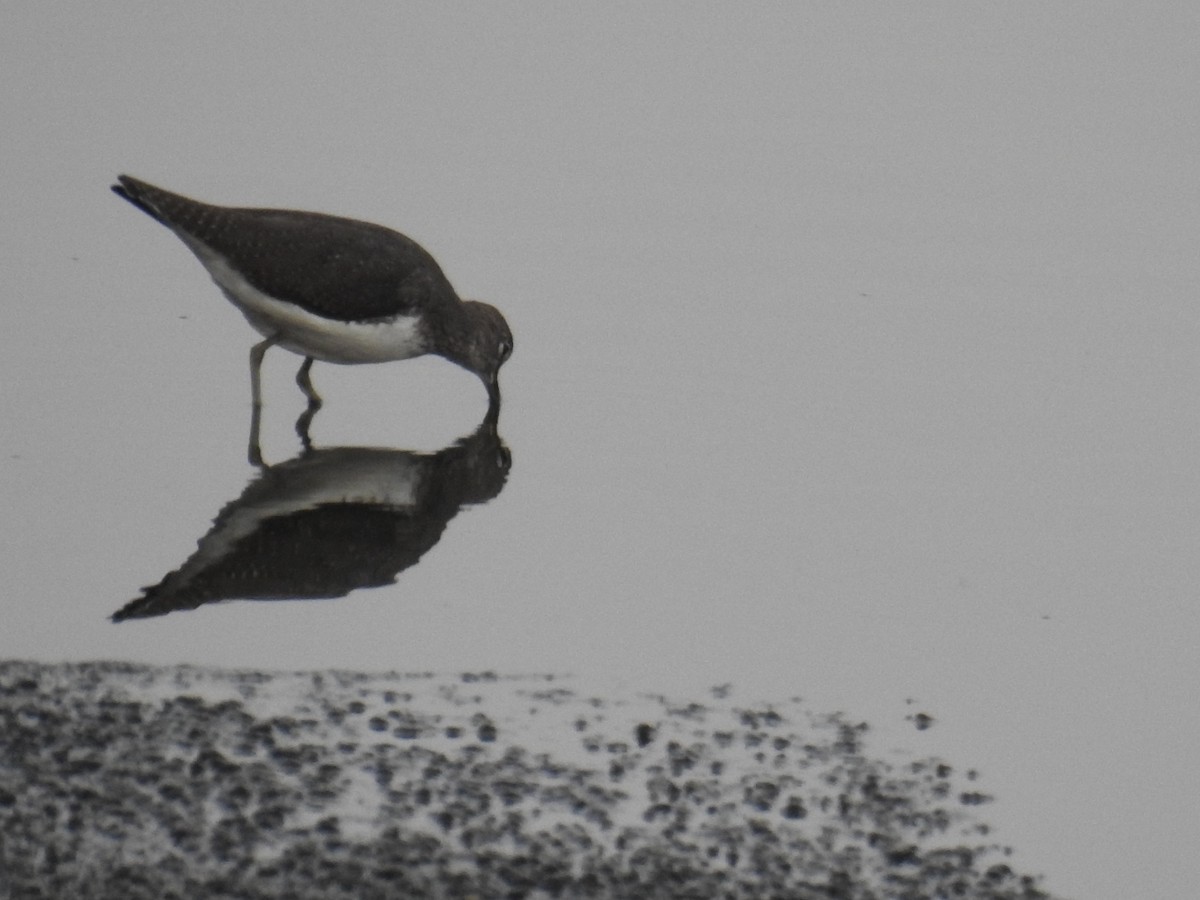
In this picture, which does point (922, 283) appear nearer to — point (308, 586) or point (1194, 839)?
point (308, 586)

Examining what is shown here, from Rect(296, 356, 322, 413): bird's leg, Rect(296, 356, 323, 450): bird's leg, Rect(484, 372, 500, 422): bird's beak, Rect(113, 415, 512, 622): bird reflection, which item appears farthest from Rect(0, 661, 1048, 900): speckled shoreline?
Rect(484, 372, 500, 422): bird's beak

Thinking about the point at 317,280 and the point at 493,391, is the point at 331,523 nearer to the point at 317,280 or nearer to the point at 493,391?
the point at 317,280

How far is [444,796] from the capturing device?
26.1ft

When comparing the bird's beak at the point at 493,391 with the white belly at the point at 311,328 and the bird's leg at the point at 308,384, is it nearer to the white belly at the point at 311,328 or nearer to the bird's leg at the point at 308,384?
the white belly at the point at 311,328

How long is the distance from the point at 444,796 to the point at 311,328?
228 inches

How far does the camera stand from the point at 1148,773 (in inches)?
355

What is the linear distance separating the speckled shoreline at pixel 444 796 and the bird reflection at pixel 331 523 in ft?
4.25

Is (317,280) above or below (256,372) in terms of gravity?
above

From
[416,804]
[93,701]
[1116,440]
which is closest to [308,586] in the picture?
[93,701]

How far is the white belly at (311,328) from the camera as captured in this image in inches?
522

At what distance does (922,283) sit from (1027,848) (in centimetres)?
841

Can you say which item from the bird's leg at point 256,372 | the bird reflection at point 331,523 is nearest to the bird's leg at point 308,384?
the bird's leg at point 256,372

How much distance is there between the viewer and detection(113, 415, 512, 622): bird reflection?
10.4 metres

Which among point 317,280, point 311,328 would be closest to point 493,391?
point 311,328
